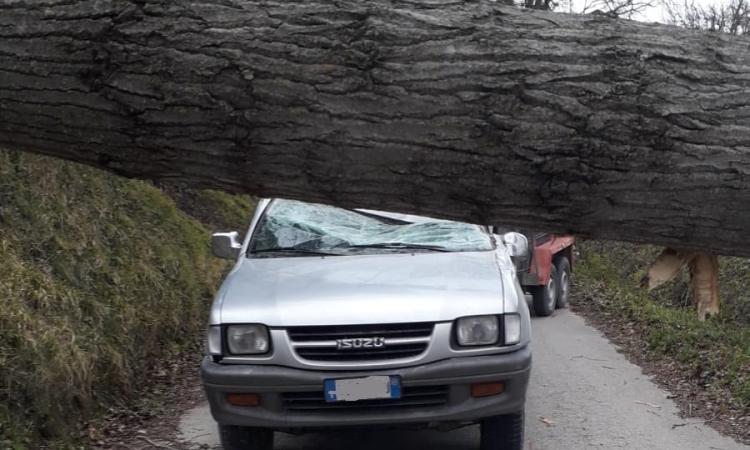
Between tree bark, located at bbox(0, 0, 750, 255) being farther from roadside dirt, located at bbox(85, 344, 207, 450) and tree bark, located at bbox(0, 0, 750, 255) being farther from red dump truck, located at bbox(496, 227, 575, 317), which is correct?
red dump truck, located at bbox(496, 227, 575, 317)

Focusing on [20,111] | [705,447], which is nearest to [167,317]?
[705,447]

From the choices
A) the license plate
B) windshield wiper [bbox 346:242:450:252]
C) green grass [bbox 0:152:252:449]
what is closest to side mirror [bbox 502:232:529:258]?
windshield wiper [bbox 346:242:450:252]

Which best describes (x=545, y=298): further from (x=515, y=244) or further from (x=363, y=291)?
(x=363, y=291)

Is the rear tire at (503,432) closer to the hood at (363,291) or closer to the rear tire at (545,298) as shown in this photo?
the hood at (363,291)

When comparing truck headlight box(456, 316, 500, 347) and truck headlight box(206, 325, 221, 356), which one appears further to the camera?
truck headlight box(206, 325, 221, 356)

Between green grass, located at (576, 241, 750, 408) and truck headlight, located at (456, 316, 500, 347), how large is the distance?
3.47 meters

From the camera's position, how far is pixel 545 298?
43.6ft

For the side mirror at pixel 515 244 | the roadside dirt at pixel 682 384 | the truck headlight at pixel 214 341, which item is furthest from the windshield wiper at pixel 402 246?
the roadside dirt at pixel 682 384

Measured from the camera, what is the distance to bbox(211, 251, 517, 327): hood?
5.61 meters

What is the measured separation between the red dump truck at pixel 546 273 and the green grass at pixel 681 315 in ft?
2.37

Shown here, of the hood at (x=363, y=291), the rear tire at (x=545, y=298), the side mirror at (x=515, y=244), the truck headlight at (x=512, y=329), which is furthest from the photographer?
the rear tire at (x=545, y=298)

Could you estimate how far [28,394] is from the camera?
606cm

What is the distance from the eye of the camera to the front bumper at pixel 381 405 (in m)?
5.51

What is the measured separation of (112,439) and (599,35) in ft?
18.0
